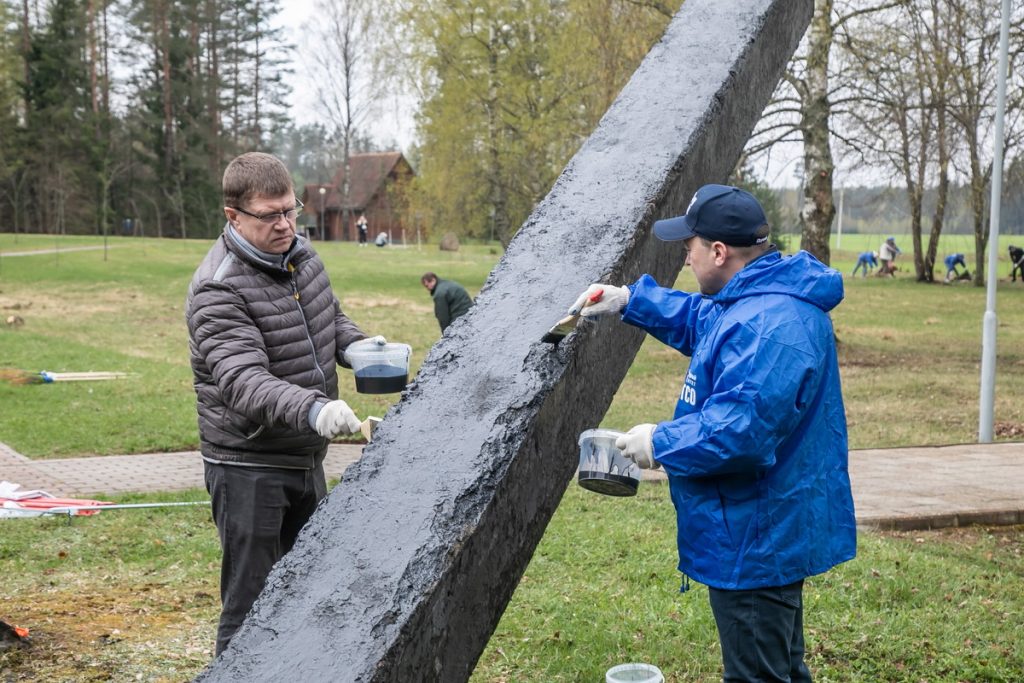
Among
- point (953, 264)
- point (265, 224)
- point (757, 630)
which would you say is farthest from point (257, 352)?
point (953, 264)

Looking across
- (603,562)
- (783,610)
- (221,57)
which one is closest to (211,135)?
(221,57)

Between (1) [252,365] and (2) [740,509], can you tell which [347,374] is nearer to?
(1) [252,365]

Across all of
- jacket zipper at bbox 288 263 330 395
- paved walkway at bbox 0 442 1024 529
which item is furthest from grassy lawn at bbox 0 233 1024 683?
jacket zipper at bbox 288 263 330 395

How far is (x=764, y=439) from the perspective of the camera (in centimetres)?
261

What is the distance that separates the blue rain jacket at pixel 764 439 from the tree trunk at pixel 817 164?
13638 mm

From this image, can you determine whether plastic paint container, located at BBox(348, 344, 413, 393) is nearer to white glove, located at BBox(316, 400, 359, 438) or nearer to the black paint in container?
the black paint in container

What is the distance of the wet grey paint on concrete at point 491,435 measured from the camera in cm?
230

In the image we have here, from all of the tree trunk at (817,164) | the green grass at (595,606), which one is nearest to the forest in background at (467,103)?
the tree trunk at (817,164)

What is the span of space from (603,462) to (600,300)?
1.48 feet

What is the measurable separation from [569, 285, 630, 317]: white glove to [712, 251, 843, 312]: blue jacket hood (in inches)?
10.6

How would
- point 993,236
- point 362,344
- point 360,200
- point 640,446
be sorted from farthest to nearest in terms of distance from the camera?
point 360,200 < point 993,236 < point 362,344 < point 640,446

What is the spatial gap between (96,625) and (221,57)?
153 ft

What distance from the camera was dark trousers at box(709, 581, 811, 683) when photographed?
9.12ft

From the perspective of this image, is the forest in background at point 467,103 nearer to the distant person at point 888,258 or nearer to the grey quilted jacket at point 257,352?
the distant person at point 888,258
